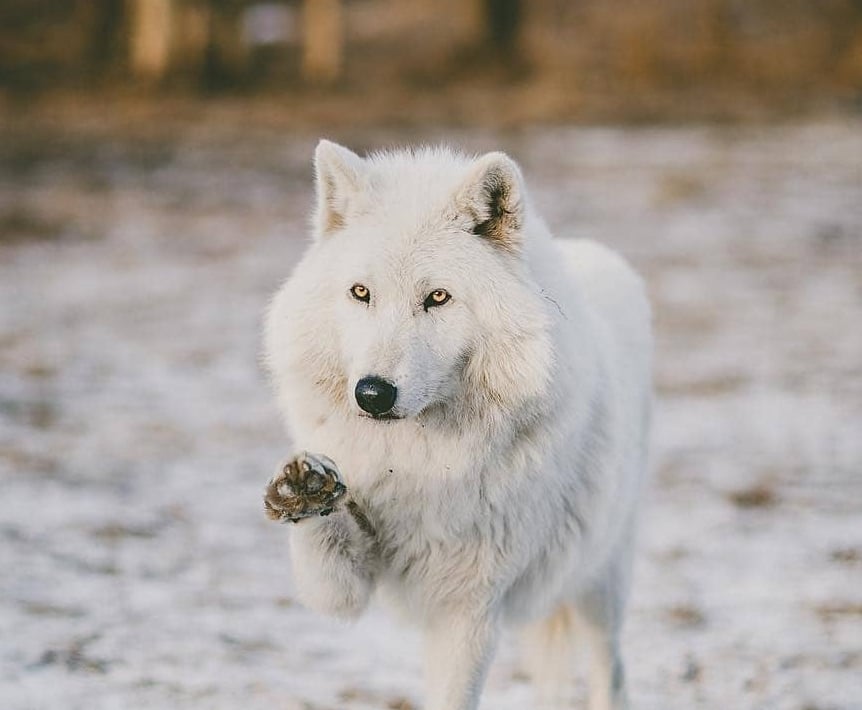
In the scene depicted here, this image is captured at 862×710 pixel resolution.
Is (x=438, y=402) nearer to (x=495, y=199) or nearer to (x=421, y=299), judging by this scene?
(x=421, y=299)

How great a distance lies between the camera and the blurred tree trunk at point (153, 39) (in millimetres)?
22844

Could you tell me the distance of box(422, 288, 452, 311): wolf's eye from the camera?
330 cm

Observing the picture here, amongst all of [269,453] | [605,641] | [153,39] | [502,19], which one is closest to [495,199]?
[605,641]

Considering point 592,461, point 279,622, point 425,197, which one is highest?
point 425,197

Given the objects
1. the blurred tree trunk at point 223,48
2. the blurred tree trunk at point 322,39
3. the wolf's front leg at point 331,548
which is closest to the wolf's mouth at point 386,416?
the wolf's front leg at point 331,548

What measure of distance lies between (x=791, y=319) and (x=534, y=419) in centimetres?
703

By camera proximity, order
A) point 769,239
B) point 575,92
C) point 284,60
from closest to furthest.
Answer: point 769,239
point 575,92
point 284,60

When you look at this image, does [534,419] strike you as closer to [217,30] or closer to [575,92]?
[575,92]

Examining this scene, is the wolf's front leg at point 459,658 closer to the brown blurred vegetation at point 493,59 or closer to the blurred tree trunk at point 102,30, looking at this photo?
the brown blurred vegetation at point 493,59

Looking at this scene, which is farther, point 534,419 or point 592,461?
point 592,461

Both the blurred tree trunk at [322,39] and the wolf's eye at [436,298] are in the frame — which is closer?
the wolf's eye at [436,298]

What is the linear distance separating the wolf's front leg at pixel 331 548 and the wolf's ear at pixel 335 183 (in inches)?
30.0

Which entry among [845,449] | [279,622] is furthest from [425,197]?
[845,449]

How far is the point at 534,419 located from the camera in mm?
3418
